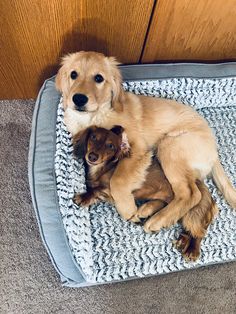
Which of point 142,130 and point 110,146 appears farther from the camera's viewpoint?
point 142,130

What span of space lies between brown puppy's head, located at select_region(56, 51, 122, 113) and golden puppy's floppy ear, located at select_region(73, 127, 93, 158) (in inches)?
4.6

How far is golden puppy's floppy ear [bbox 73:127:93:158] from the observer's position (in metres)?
1.59

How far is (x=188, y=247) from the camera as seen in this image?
1.65 metres

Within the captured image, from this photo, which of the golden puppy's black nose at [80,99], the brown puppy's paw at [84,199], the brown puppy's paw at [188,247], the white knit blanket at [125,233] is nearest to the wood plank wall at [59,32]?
the white knit blanket at [125,233]

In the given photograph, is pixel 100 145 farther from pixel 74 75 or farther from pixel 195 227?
pixel 195 227

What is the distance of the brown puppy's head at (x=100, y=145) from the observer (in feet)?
4.93

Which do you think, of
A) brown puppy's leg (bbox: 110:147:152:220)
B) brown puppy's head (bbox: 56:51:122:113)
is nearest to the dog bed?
brown puppy's leg (bbox: 110:147:152:220)

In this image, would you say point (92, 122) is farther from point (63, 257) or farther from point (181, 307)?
point (181, 307)

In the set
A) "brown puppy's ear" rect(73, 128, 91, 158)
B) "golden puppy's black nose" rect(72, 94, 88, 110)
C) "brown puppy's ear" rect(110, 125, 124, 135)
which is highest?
"golden puppy's black nose" rect(72, 94, 88, 110)

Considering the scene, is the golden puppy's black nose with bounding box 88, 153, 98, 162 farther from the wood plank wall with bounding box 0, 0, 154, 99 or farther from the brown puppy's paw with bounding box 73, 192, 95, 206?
the wood plank wall with bounding box 0, 0, 154, 99

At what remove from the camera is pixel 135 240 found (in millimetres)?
1669

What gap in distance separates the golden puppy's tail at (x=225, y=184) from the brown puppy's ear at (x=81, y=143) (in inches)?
26.4

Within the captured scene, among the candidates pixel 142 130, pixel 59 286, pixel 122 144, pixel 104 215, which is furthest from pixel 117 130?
pixel 59 286

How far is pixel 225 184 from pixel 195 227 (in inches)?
11.8
